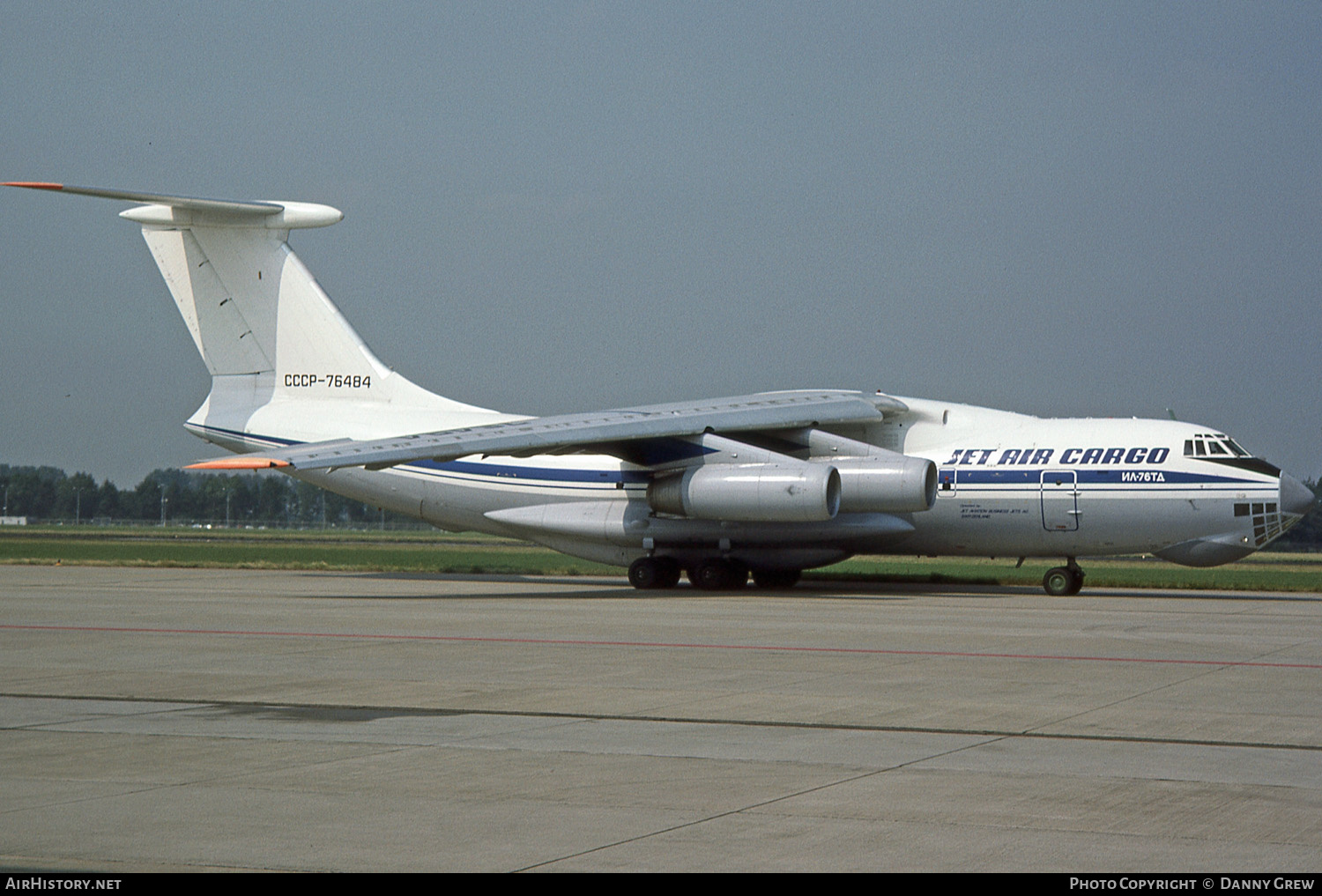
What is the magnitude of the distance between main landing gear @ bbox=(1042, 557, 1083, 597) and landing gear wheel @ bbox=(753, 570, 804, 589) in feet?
14.3

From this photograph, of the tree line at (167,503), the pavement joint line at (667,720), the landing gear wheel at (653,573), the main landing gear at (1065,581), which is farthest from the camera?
the tree line at (167,503)

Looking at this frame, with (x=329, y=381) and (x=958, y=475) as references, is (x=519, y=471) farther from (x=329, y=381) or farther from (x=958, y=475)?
(x=958, y=475)

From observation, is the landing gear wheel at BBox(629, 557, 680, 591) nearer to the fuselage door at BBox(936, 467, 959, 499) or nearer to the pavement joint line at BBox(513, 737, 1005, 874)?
the fuselage door at BBox(936, 467, 959, 499)

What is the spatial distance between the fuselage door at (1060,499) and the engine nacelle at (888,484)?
193cm

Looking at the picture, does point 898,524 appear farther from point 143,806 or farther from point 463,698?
point 143,806

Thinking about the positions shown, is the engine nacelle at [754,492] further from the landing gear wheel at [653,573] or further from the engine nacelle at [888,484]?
the landing gear wheel at [653,573]

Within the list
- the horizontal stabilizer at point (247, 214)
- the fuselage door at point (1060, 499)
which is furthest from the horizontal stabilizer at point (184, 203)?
the fuselage door at point (1060, 499)

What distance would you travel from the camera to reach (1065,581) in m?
24.4

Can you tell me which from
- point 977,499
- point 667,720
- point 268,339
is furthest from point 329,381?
point 667,720

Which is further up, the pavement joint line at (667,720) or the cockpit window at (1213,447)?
the cockpit window at (1213,447)

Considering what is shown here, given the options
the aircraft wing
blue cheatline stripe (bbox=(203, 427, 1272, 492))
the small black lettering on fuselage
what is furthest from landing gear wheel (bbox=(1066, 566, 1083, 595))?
the small black lettering on fuselage

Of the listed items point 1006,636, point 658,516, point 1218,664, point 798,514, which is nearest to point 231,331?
point 658,516

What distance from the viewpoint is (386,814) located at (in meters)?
6.71

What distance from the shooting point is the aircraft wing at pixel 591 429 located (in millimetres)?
21328
